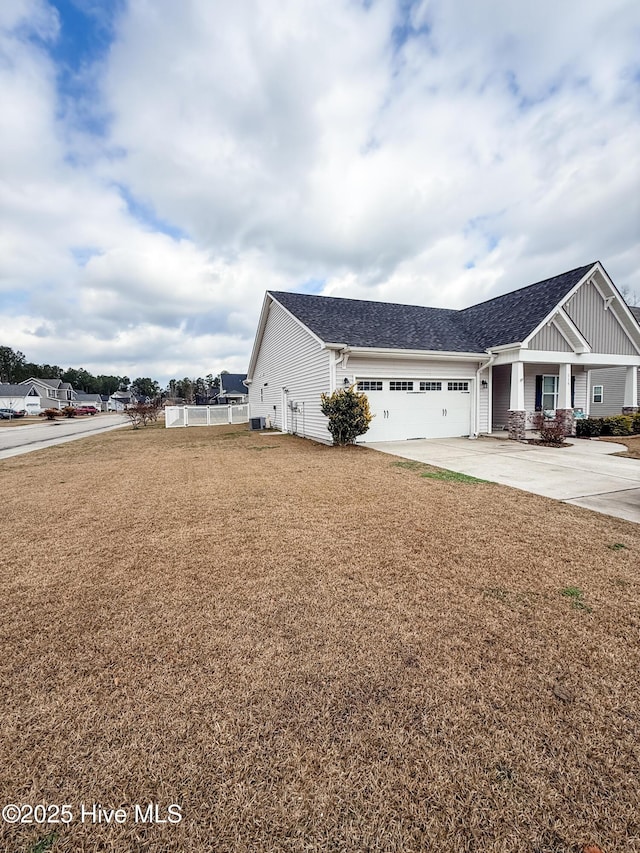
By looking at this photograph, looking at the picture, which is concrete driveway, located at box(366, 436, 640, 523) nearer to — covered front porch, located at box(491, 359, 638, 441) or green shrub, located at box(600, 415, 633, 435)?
covered front porch, located at box(491, 359, 638, 441)

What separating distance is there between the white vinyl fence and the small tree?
14730 mm

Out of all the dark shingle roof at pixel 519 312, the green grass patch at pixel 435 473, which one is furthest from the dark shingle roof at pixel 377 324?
the green grass patch at pixel 435 473

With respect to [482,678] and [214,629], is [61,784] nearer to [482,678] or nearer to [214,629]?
[214,629]

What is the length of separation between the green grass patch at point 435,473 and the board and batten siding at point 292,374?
151 inches

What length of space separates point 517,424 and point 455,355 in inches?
129

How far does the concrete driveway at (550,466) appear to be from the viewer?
5656mm

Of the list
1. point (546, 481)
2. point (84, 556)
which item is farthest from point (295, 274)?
point (84, 556)

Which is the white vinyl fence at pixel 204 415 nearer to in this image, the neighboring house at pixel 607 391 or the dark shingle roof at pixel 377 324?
the dark shingle roof at pixel 377 324

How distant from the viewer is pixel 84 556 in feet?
12.9

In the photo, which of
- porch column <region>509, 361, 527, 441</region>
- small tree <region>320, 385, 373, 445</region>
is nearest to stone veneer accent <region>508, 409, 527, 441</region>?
porch column <region>509, 361, 527, 441</region>

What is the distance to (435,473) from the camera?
24.3 feet

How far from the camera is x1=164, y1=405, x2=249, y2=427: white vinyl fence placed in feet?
74.0

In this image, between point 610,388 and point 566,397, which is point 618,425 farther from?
point 610,388

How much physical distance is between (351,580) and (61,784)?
227cm
